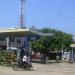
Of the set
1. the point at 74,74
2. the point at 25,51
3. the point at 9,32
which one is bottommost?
the point at 74,74

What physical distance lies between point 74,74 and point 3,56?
11190 mm

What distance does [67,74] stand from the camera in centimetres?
2403

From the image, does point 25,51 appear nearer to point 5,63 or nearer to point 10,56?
point 10,56

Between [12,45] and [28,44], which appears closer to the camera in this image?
[28,44]

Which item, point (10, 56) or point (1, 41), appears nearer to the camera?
point (10, 56)

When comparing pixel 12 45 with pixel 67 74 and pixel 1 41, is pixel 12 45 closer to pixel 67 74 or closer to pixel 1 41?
pixel 1 41

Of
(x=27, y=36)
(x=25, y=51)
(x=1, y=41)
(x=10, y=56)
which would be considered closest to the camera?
(x=10, y=56)

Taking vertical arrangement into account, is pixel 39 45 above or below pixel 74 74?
above

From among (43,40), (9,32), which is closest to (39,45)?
(43,40)

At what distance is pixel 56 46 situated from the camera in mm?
54000

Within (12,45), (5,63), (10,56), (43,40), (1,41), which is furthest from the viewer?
(1,41)

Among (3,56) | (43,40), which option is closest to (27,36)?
(43,40)

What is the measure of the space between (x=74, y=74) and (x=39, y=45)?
2514cm

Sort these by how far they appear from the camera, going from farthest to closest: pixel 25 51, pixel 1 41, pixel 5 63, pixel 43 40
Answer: pixel 1 41 < pixel 43 40 < pixel 25 51 < pixel 5 63
